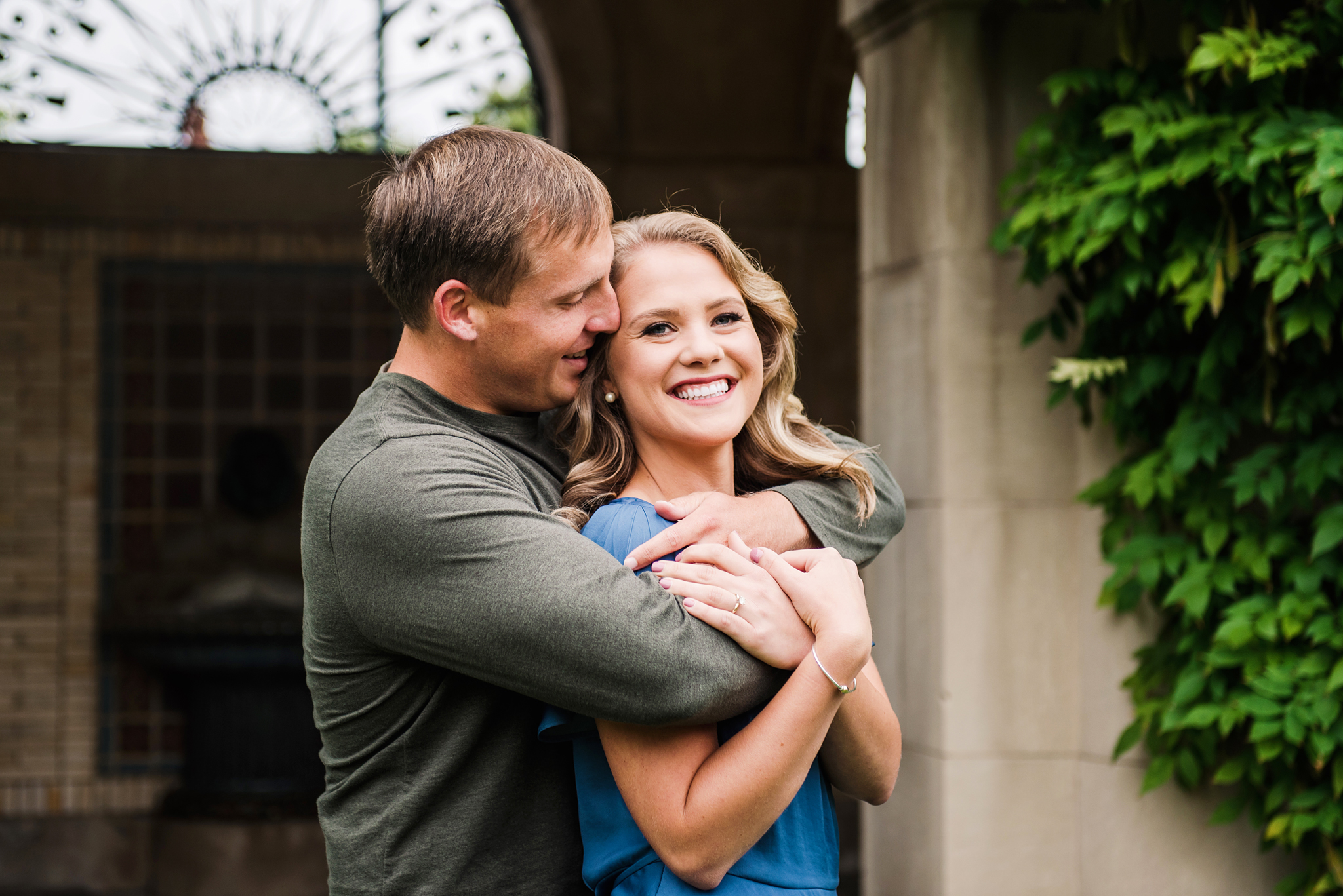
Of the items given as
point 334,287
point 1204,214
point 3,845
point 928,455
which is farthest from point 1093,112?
point 3,845

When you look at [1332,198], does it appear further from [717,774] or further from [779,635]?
[717,774]

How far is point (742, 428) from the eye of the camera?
204cm

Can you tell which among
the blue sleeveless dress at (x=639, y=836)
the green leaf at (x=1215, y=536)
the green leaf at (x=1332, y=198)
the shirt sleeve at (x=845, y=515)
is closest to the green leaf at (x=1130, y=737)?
the green leaf at (x=1215, y=536)

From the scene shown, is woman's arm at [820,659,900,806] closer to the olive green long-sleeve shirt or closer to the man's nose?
the olive green long-sleeve shirt

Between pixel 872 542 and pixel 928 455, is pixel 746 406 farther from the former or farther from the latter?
pixel 928 455

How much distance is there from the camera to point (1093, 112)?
10.8ft

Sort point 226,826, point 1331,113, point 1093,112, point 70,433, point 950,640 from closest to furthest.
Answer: point 1331,113 → point 1093,112 → point 950,640 → point 226,826 → point 70,433

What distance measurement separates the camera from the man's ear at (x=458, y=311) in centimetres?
176

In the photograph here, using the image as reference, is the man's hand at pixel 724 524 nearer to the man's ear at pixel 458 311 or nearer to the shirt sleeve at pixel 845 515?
the shirt sleeve at pixel 845 515

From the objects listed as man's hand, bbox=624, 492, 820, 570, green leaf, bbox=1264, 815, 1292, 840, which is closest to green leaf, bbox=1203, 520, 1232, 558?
green leaf, bbox=1264, 815, 1292, 840

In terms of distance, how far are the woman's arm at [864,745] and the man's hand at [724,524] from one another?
0.84 feet

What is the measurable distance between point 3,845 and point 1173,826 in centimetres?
584

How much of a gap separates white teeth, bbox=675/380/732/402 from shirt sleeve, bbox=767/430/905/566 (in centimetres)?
21

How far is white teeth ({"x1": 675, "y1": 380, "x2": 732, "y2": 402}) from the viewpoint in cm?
185
